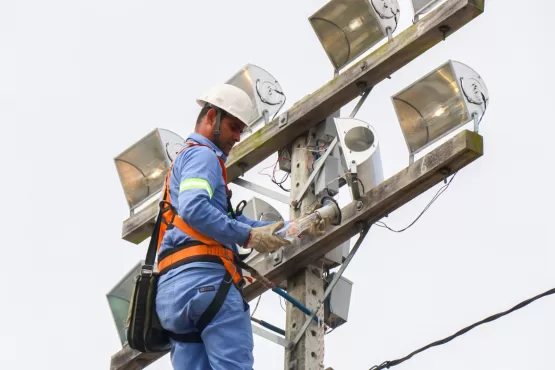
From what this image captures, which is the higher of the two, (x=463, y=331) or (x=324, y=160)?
(x=324, y=160)

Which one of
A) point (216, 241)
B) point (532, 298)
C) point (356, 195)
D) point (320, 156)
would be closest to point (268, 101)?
point (320, 156)

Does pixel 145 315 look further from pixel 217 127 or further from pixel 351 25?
pixel 351 25

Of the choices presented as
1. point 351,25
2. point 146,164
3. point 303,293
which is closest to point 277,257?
point 303,293

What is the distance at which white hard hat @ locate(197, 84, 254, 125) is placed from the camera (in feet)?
29.5

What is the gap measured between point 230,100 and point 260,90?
48.7 inches

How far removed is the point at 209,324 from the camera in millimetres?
8234

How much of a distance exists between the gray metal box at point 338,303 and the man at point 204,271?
1222mm

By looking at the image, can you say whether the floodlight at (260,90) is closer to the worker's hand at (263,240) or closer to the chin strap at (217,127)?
the chin strap at (217,127)

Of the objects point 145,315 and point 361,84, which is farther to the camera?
point 361,84

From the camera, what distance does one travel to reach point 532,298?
26.8 feet

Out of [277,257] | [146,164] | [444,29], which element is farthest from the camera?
[146,164]

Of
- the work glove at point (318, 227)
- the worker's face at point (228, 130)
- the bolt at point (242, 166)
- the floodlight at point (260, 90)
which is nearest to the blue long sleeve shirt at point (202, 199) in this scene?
the worker's face at point (228, 130)

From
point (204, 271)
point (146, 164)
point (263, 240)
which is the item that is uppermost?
point (146, 164)

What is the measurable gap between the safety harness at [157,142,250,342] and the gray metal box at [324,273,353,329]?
1329mm
